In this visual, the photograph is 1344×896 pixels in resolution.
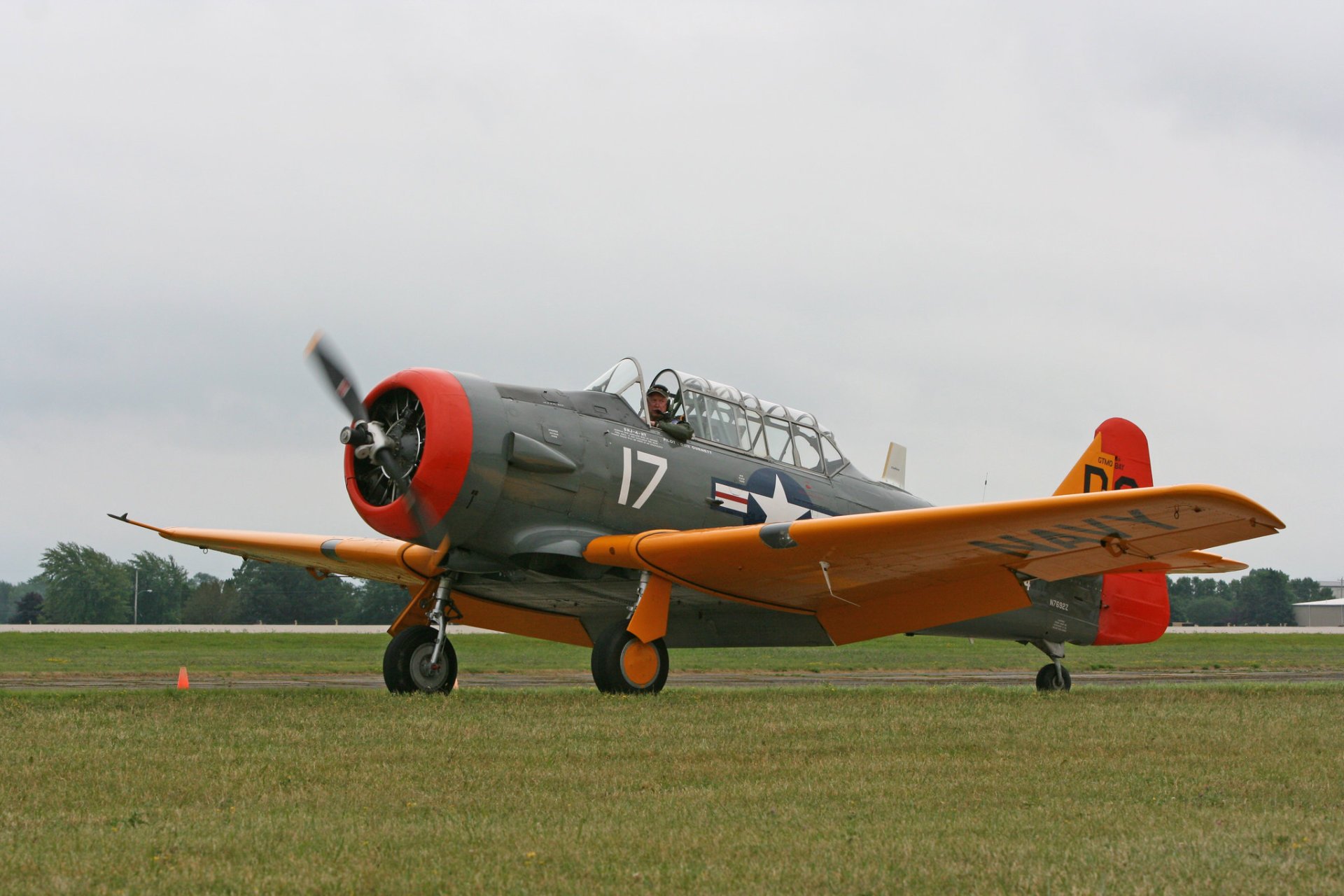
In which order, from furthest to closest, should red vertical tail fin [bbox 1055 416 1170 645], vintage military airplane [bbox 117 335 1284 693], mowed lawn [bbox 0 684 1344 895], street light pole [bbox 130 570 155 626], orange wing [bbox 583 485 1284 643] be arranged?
street light pole [bbox 130 570 155 626]
red vertical tail fin [bbox 1055 416 1170 645]
vintage military airplane [bbox 117 335 1284 693]
orange wing [bbox 583 485 1284 643]
mowed lawn [bbox 0 684 1344 895]

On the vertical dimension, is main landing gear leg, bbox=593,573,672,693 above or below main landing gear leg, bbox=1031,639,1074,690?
above

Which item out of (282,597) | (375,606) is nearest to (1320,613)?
(375,606)

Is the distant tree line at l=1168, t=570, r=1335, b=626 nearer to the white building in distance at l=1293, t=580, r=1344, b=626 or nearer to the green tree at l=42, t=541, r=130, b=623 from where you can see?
the white building in distance at l=1293, t=580, r=1344, b=626

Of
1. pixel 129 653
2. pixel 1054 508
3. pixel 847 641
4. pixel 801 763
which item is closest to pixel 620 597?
pixel 847 641

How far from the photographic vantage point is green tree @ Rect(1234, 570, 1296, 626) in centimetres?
11669

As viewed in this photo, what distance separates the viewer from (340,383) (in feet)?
35.7

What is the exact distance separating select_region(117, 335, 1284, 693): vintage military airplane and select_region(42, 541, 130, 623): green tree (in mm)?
92610

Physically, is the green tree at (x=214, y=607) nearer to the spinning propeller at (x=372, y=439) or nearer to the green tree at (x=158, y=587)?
the green tree at (x=158, y=587)

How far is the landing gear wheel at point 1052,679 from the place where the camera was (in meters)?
14.3

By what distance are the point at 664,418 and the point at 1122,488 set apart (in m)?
6.35

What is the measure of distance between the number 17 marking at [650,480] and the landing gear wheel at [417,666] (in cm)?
233

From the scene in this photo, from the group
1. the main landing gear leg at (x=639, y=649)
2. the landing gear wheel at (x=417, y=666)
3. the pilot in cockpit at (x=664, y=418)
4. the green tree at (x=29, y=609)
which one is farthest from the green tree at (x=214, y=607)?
the main landing gear leg at (x=639, y=649)

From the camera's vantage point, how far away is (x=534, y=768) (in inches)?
244

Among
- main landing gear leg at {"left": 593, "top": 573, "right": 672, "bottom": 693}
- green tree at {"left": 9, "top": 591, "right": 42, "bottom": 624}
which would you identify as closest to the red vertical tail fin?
main landing gear leg at {"left": 593, "top": 573, "right": 672, "bottom": 693}
